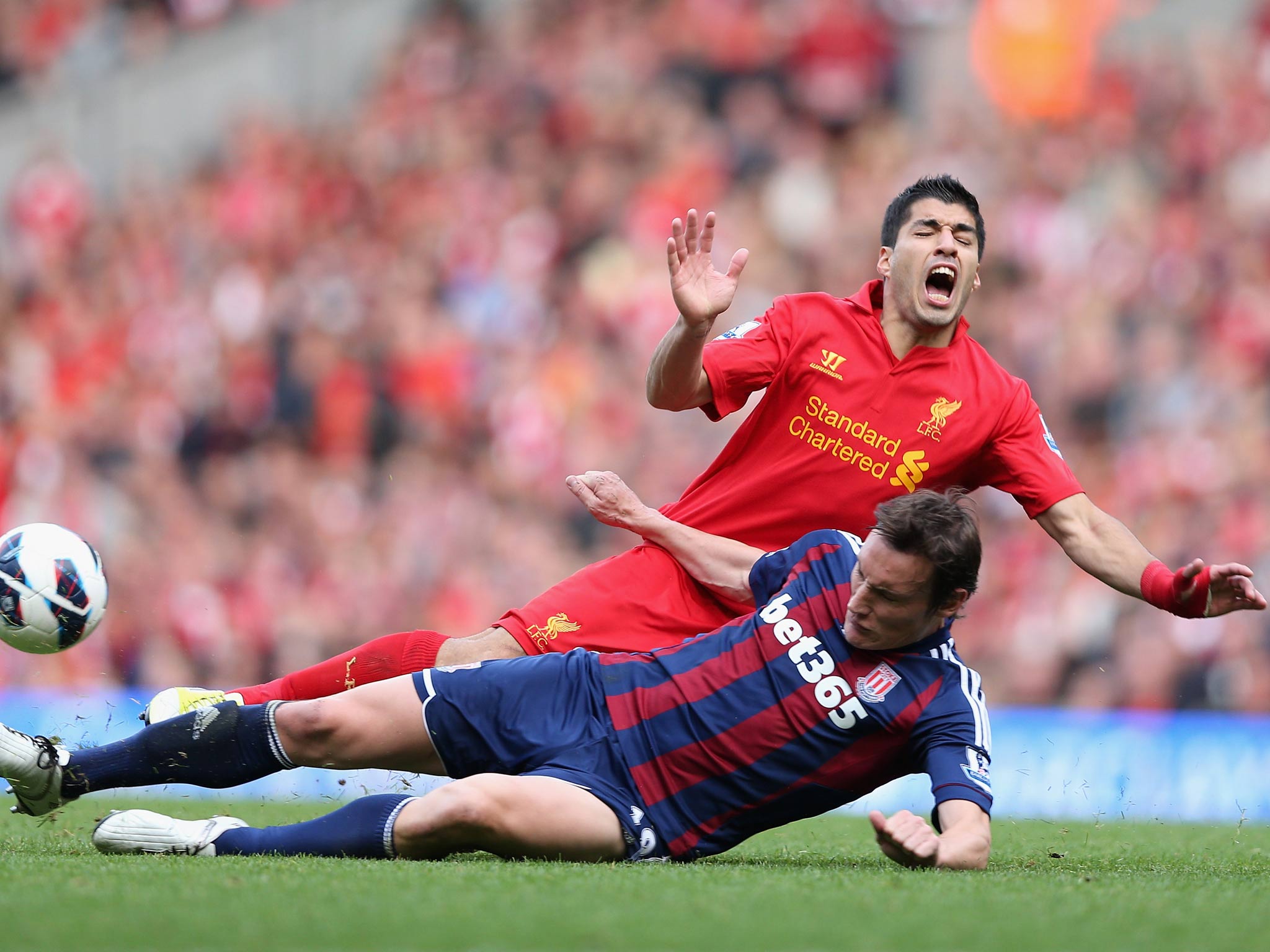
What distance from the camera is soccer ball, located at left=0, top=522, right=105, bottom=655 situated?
17.5ft

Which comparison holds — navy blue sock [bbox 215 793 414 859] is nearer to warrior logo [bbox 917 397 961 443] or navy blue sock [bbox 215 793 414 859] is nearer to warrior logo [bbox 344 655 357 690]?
warrior logo [bbox 344 655 357 690]

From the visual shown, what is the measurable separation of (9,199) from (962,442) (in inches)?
544

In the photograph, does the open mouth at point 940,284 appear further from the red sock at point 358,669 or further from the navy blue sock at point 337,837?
the navy blue sock at point 337,837

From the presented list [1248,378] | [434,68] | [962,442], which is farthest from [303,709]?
[434,68]

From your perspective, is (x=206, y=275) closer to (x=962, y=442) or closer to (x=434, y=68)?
(x=434, y=68)

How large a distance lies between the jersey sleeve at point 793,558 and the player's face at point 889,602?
231 millimetres

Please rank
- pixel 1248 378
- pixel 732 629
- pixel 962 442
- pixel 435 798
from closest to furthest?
pixel 435 798 → pixel 732 629 → pixel 962 442 → pixel 1248 378

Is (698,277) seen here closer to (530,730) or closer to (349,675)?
(530,730)

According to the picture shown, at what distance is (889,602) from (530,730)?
1161 millimetres

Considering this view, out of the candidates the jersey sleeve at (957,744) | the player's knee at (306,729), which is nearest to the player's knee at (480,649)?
the player's knee at (306,729)

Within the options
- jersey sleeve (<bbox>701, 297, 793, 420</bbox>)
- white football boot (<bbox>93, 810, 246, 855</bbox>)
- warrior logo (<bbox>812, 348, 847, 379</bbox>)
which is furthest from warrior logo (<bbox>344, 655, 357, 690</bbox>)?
warrior logo (<bbox>812, 348, 847, 379</bbox>)

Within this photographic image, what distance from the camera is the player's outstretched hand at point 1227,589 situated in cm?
482

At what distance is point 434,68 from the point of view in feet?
51.9

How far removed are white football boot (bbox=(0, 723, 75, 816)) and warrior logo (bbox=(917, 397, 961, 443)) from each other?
297cm
